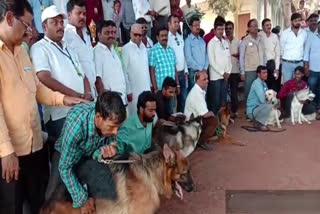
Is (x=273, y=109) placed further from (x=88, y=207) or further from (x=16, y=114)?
(x=16, y=114)

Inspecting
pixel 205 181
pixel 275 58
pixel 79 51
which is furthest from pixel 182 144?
pixel 275 58

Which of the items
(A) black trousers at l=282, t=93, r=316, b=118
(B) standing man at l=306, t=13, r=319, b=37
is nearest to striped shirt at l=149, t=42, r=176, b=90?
(A) black trousers at l=282, t=93, r=316, b=118

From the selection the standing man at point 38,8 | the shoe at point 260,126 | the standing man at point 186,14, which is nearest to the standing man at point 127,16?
the standing man at point 186,14

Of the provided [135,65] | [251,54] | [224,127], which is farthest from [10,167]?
[251,54]

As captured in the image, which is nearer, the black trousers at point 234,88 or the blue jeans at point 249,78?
the blue jeans at point 249,78

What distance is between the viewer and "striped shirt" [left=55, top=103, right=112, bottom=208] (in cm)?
288

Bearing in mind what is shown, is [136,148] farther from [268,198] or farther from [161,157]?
[268,198]

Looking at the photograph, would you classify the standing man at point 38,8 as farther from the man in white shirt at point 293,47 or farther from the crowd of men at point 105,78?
the man in white shirt at point 293,47

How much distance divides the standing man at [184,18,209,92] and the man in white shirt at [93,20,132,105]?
9.26 feet

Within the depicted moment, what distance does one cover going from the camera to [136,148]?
4.80 metres

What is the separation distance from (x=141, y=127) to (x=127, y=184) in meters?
Result: 1.78

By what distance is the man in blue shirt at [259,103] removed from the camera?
866cm

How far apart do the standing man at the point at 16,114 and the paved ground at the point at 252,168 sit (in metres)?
1.93

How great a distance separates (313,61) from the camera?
30.5ft
